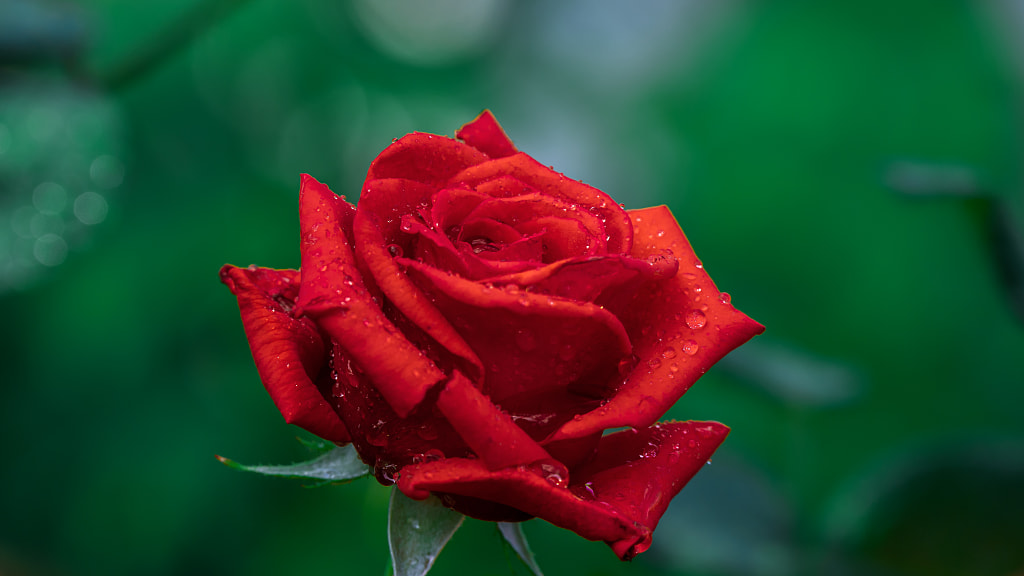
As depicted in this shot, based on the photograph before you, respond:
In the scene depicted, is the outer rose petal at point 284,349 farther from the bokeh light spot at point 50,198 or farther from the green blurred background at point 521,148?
the bokeh light spot at point 50,198

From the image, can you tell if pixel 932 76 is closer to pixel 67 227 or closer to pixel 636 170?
pixel 636 170

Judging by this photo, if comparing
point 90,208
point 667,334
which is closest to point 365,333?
point 667,334

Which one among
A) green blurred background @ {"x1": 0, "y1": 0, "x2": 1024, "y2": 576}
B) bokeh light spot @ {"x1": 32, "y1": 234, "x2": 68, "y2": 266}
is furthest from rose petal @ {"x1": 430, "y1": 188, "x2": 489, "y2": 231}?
bokeh light spot @ {"x1": 32, "y1": 234, "x2": 68, "y2": 266}

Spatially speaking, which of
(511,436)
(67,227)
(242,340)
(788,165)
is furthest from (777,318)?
(67,227)

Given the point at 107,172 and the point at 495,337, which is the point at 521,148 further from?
the point at 495,337

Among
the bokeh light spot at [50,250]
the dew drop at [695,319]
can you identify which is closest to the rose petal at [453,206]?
the dew drop at [695,319]

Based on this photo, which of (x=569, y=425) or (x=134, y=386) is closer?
(x=569, y=425)
